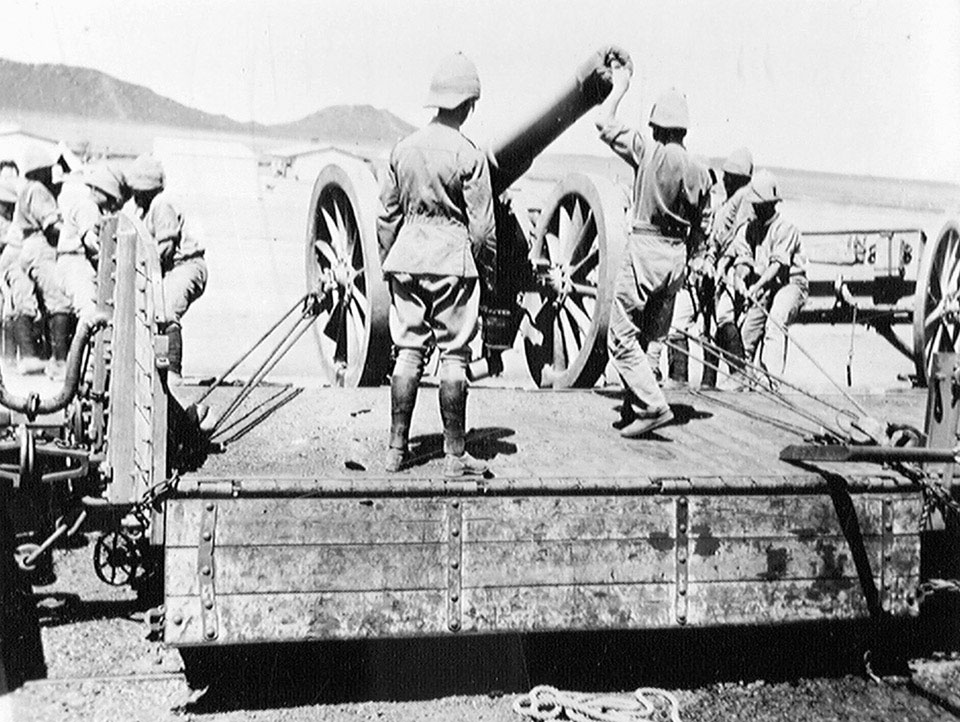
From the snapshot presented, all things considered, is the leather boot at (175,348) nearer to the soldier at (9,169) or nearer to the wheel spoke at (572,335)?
the wheel spoke at (572,335)

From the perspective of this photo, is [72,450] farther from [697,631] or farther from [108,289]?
[697,631]

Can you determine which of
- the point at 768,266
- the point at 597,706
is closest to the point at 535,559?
the point at 597,706

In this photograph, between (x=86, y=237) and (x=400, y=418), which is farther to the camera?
(x=86, y=237)

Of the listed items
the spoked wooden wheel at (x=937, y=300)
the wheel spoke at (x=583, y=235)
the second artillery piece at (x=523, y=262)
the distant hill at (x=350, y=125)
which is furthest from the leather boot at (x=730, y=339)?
the distant hill at (x=350, y=125)

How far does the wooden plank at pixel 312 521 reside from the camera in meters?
3.34

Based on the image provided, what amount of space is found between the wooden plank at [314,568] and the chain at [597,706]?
1.87 ft

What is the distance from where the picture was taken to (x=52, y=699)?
375cm

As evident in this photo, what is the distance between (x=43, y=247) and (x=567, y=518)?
5349 mm

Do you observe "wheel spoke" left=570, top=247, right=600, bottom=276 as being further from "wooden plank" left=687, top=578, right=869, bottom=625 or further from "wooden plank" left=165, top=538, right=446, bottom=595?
"wooden plank" left=165, top=538, right=446, bottom=595

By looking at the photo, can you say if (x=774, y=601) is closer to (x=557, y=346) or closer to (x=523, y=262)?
(x=523, y=262)

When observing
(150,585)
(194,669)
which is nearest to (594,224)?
(150,585)

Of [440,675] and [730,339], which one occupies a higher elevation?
[730,339]

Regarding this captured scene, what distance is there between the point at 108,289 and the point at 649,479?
224 centimetres

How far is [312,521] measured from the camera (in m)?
3.41
